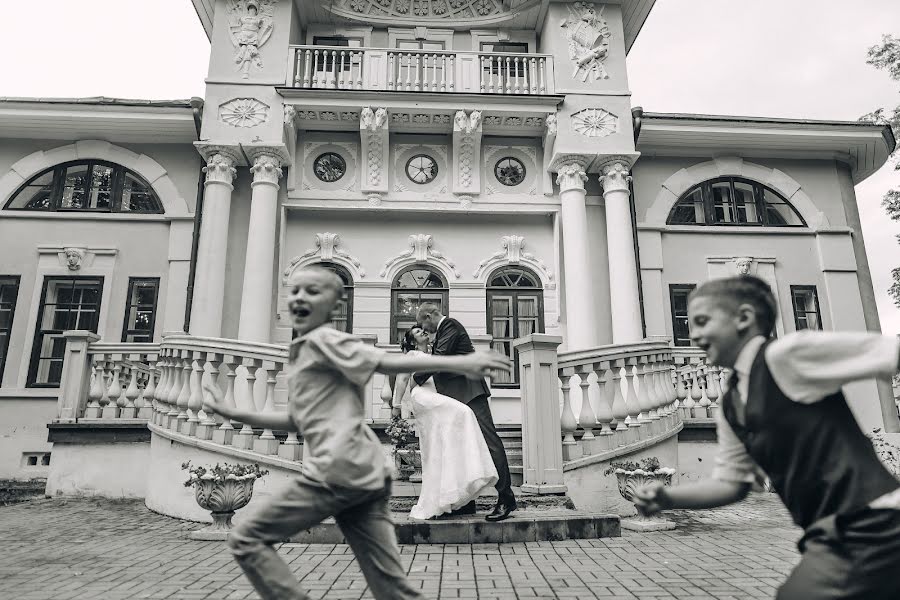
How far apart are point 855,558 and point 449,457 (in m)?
4.34

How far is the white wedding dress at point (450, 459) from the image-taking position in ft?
19.0

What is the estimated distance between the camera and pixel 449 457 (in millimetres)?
5828

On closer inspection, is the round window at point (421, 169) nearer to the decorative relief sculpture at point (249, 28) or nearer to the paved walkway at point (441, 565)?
the decorative relief sculpture at point (249, 28)

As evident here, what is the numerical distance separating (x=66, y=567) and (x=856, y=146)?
16272mm

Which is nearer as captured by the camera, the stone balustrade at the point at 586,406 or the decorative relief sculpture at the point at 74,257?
the stone balustrade at the point at 586,406

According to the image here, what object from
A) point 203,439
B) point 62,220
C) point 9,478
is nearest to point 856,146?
point 203,439

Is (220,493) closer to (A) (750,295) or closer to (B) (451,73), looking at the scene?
(A) (750,295)

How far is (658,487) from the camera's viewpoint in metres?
2.16

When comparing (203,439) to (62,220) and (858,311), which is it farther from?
(858,311)

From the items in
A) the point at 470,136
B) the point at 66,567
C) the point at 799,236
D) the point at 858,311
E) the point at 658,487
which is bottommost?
the point at 66,567

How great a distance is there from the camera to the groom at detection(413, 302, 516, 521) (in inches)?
234

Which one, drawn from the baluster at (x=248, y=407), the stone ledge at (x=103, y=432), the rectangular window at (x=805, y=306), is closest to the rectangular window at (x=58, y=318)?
the stone ledge at (x=103, y=432)

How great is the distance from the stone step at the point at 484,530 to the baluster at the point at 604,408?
1766 millimetres

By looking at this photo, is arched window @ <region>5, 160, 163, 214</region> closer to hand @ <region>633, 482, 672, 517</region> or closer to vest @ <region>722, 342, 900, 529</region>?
hand @ <region>633, 482, 672, 517</region>
